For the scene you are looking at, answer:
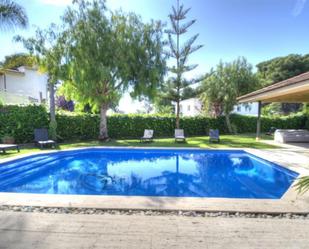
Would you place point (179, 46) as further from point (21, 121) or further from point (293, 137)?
point (21, 121)

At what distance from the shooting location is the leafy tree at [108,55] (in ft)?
39.7

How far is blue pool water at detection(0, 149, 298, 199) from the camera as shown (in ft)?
19.9

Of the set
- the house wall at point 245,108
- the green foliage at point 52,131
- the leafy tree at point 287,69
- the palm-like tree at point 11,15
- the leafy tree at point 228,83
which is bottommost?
the green foliage at point 52,131

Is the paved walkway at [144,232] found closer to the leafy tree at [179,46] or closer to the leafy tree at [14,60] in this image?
the leafy tree at [14,60]

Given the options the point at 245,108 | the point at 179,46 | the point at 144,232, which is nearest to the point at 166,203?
the point at 144,232

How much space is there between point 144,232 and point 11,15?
10.4 m

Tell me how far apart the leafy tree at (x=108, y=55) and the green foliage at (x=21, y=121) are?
6.94 feet

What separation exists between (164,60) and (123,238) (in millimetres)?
12021

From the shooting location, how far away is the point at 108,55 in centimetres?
1242

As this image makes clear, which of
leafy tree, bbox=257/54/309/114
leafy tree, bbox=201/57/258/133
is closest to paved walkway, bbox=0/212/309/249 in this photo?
leafy tree, bbox=201/57/258/133

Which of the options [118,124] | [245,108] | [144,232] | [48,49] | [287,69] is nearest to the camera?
[144,232]

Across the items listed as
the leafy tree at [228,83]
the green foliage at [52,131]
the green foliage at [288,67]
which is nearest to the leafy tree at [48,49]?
the green foliage at [52,131]

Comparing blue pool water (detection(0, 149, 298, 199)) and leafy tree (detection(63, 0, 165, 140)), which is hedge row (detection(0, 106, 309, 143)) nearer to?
leafy tree (detection(63, 0, 165, 140))

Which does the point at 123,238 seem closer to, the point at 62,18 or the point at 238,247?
the point at 238,247
